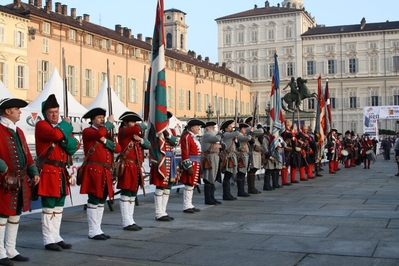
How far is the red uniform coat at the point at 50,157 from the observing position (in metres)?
6.95

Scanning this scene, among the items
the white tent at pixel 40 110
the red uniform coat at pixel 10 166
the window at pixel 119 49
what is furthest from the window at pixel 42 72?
the red uniform coat at pixel 10 166

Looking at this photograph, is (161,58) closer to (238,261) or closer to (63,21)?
(238,261)

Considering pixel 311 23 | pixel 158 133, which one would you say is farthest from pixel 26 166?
pixel 311 23

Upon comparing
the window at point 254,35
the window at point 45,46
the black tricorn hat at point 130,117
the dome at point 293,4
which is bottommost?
the black tricorn hat at point 130,117

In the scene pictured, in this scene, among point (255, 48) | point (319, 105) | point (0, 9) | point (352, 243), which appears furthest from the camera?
point (255, 48)

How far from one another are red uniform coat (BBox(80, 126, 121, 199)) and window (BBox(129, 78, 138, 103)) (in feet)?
140

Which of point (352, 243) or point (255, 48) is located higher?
point (255, 48)

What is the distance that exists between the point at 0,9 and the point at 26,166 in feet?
105

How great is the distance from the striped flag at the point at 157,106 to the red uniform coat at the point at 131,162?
784 millimetres

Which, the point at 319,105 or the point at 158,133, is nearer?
the point at 158,133

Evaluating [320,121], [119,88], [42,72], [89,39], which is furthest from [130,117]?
[119,88]

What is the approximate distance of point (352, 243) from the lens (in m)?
7.40

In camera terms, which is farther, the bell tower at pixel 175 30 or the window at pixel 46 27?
the bell tower at pixel 175 30

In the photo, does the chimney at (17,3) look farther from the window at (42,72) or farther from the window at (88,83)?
the window at (88,83)
